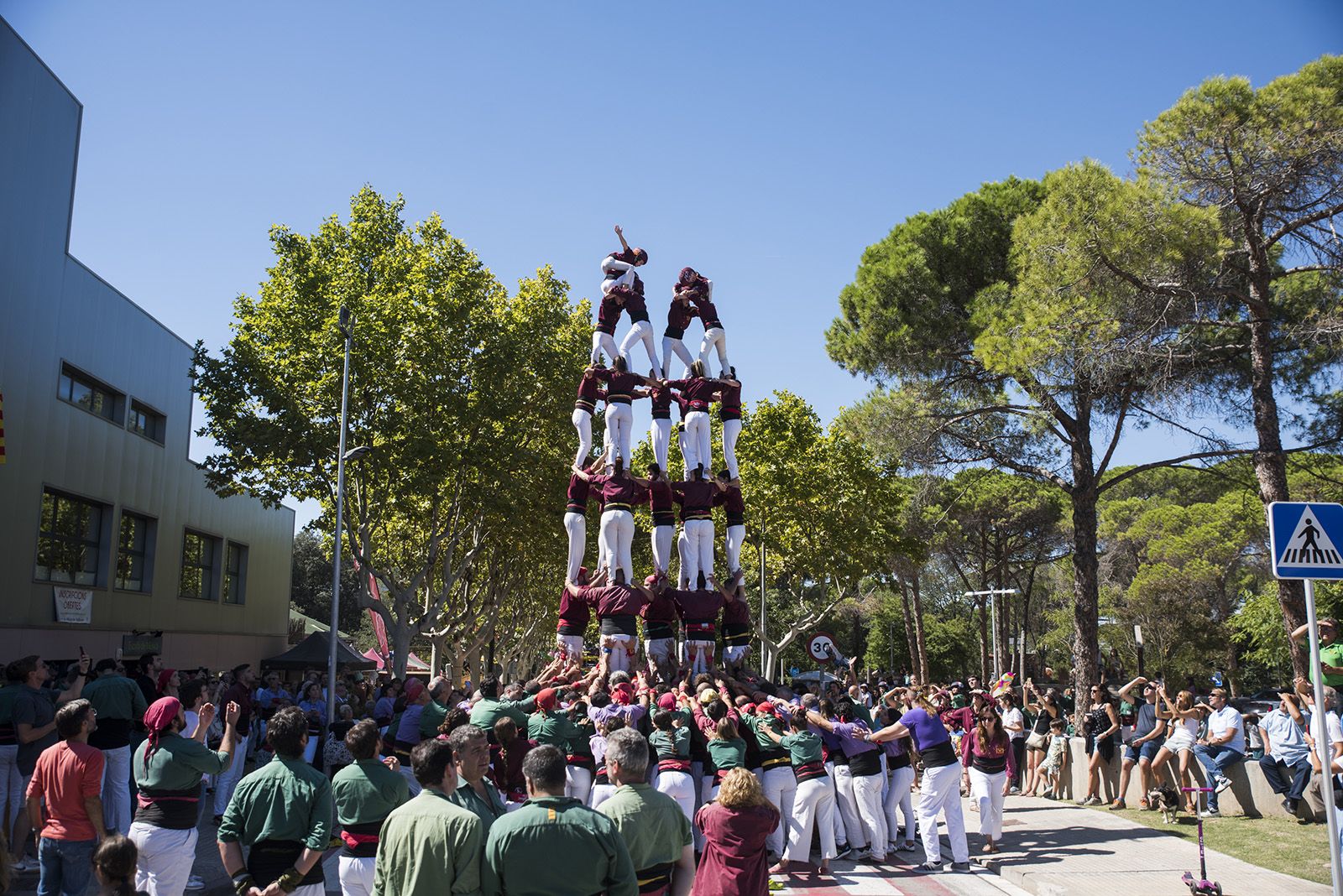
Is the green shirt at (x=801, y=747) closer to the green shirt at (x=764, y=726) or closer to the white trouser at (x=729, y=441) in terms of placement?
the green shirt at (x=764, y=726)

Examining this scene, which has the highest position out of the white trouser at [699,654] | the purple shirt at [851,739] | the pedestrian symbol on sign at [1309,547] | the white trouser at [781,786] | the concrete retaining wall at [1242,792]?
the pedestrian symbol on sign at [1309,547]

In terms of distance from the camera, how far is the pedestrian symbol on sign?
6203 mm

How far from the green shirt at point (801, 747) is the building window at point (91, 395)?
64.3 ft

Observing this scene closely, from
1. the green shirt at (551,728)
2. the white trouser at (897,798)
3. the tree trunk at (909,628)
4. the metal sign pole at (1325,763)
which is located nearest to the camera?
the metal sign pole at (1325,763)

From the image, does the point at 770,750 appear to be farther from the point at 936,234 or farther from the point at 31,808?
the point at 936,234

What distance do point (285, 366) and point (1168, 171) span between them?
18182mm

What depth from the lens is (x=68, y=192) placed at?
22094 mm

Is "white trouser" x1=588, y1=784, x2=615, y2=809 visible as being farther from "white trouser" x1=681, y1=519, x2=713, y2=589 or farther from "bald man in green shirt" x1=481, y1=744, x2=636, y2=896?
"white trouser" x1=681, y1=519, x2=713, y2=589

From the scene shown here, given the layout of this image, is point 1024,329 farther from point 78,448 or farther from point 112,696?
point 78,448

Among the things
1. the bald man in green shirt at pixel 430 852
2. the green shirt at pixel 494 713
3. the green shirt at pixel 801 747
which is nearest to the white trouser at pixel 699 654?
the green shirt at pixel 801 747

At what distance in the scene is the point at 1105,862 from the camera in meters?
9.75

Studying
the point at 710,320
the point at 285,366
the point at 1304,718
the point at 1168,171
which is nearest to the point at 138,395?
the point at 285,366

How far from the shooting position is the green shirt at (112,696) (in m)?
8.47

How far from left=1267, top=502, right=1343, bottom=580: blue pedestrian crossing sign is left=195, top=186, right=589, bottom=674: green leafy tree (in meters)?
19.0
